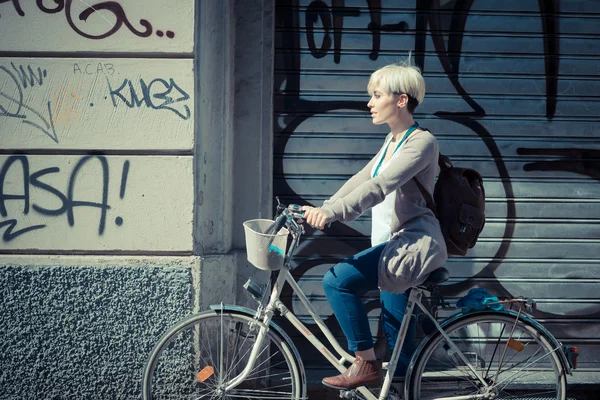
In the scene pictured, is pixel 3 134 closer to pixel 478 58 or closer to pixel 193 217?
pixel 193 217

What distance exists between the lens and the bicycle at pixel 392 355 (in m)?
2.95

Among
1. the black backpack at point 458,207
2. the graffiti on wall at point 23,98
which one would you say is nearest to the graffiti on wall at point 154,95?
the graffiti on wall at point 23,98

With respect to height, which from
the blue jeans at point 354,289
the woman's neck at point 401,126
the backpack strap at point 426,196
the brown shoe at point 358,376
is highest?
the woman's neck at point 401,126

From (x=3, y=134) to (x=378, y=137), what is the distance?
97.5 inches

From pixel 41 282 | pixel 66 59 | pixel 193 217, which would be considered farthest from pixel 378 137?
pixel 41 282

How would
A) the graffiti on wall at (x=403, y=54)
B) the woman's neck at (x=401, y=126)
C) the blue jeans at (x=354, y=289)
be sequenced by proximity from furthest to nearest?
the graffiti on wall at (x=403, y=54), the woman's neck at (x=401, y=126), the blue jeans at (x=354, y=289)

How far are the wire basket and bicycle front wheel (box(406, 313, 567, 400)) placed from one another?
2.88ft

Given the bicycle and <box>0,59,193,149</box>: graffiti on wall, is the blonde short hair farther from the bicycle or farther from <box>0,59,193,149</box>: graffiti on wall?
<box>0,59,193,149</box>: graffiti on wall

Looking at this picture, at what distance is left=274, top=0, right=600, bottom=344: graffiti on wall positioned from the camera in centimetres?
449

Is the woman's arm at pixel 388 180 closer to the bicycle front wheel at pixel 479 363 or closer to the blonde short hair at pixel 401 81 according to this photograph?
the blonde short hair at pixel 401 81

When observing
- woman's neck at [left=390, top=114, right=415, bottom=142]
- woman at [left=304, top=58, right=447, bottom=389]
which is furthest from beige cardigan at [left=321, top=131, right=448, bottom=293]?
woman's neck at [left=390, top=114, right=415, bottom=142]

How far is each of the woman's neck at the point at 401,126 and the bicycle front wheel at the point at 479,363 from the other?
948mm

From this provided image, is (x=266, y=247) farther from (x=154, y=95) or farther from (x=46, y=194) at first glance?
(x=46, y=194)

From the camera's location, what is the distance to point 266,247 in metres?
2.73
